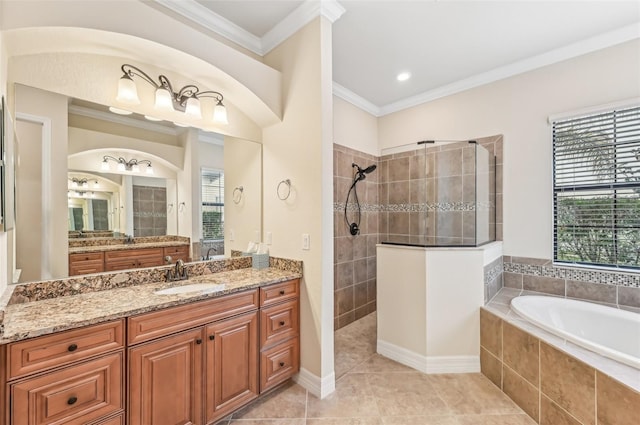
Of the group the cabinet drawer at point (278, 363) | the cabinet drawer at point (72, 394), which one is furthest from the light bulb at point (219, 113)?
the cabinet drawer at point (278, 363)

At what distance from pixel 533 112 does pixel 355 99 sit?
1965 millimetres

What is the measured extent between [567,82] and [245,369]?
3.78m

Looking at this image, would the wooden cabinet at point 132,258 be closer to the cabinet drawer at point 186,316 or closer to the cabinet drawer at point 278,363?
the cabinet drawer at point 186,316

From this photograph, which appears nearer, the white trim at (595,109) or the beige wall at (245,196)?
the white trim at (595,109)

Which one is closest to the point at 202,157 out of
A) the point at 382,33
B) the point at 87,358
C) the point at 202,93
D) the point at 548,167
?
the point at 202,93

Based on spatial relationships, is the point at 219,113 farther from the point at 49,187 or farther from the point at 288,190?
the point at 49,187

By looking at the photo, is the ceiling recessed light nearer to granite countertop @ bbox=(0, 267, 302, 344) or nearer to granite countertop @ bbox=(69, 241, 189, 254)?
granite countertop @ bbox=(69, 241, 189, 254)

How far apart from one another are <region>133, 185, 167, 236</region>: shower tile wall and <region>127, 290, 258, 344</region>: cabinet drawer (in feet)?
2.67

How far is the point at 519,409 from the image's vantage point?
6.29 feet

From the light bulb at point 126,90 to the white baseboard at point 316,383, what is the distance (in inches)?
92.7

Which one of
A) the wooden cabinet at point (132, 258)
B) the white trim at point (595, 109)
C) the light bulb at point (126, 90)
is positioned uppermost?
the white trim at point (595, 109)

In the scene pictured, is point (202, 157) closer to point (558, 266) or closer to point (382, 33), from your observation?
point (382, 33)

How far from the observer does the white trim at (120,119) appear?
1755 mm

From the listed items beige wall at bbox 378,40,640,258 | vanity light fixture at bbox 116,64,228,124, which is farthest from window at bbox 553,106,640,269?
vanity light fixture at bbox 116,64,228,124
